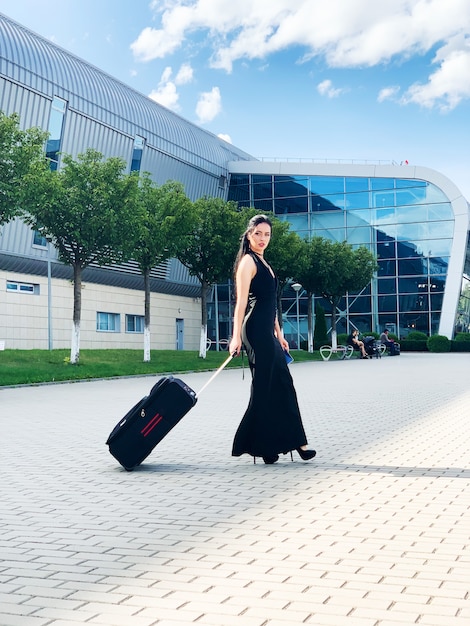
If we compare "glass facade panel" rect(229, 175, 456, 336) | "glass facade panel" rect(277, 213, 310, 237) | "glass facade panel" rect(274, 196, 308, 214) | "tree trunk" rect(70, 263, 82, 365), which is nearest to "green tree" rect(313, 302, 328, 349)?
"glass facade panel" rect(229, 175, 456, 336)

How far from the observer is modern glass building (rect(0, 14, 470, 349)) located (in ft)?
118

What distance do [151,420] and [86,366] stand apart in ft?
59.3

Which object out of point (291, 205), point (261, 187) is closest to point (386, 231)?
point (291, 205)

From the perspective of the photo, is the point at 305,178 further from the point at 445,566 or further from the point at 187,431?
the point at 445,566

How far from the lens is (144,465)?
24.6 feet

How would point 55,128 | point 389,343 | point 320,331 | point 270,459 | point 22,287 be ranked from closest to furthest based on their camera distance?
point 270,459 → point 22,287 → point 55,128 → point 389,343 → point 320,331

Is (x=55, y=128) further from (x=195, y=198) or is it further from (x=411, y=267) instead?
(x=411, y=267)

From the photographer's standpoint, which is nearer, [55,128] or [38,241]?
[38,241]

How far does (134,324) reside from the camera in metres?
44.0

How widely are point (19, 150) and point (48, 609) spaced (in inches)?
717

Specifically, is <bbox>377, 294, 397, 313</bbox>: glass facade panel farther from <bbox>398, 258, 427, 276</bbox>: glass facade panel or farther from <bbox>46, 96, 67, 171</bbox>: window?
<bbox>46, 96, 67, 171</bbox>: window

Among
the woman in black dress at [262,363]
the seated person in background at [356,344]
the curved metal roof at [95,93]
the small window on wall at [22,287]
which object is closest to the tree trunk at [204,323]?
the seated person in background at [356,344]

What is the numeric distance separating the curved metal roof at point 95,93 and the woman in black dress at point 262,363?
2841cm

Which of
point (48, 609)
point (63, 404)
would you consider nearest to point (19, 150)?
point (63, 404)
